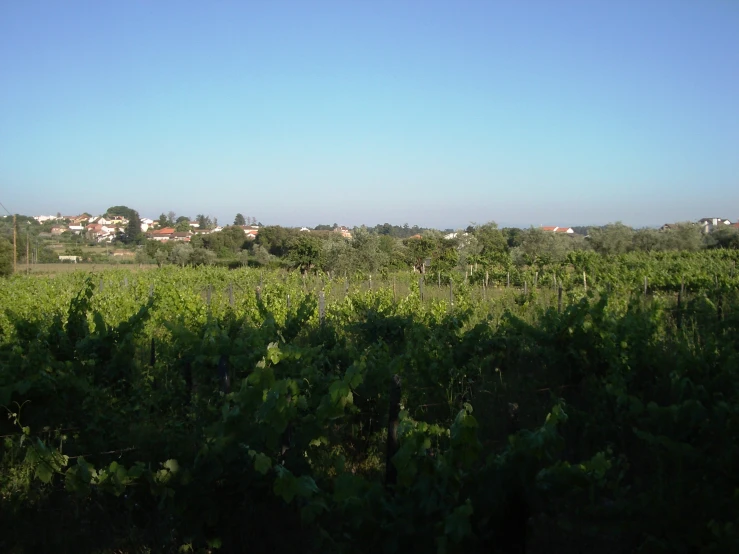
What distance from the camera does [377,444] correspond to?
17.0ft

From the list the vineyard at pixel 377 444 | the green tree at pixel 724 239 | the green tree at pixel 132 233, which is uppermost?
the green tree at pixel 132 233

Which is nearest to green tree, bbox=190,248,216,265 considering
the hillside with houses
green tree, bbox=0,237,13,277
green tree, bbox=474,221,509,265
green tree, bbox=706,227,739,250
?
the hillside with houses

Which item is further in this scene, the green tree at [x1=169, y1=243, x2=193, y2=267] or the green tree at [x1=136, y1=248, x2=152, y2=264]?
the green tree at [x1=136, y1=248, x2=152, y2=264]

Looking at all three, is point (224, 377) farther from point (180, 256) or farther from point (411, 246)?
point (180, 256)

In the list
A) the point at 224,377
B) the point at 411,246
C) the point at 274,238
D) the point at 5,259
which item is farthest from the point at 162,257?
the point at 224,377

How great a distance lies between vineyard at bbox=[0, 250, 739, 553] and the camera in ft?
8.55

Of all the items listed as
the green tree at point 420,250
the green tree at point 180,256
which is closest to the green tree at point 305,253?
the green tree at point 420,250

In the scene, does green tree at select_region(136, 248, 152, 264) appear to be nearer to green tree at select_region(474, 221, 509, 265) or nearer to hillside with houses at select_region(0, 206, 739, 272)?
hillside with houses at select_region(0, 206, 739, 272)

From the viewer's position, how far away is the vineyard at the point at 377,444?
261cm

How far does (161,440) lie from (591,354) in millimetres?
4058

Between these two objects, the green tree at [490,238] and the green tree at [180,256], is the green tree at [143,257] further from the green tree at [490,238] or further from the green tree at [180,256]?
the green tree at [490,238]

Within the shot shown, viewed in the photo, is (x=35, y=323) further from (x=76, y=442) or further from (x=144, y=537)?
(x=144, y=537)

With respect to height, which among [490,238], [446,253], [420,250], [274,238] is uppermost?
[274,238]

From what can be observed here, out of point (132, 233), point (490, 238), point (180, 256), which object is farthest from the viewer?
point (132, 233)
